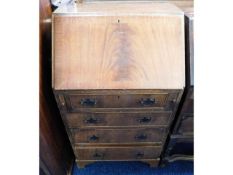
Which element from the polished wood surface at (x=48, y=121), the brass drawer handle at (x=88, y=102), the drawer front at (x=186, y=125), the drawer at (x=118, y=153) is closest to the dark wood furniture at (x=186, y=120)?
the drawer front at (x=186, y=125)

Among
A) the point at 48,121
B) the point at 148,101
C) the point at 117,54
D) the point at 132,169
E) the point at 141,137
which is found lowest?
the point at 132,169

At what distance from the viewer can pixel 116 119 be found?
983 mm

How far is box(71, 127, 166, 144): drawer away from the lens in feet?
3.48

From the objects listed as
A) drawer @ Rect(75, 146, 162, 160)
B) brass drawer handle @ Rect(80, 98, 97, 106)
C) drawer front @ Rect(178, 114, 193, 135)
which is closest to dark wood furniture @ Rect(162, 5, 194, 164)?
drawer front @ Rect(178, 114, 193, 135)

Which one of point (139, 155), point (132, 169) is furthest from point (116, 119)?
point (132, 169)

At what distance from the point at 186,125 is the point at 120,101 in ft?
1.37

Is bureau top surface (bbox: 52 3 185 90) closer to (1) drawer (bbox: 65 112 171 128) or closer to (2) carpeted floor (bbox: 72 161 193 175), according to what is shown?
(1) drawer (bbox: 65 112 171 128)

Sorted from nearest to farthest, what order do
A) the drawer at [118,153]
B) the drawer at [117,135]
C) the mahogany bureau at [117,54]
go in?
the mahogany bureau at [117,54], the drawer at [117,135], the drawer at [118,153]

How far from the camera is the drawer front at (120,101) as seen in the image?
843 mm

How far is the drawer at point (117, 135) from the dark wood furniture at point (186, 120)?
0.32 feet

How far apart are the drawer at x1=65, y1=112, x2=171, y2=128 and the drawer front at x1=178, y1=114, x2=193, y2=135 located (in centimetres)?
10

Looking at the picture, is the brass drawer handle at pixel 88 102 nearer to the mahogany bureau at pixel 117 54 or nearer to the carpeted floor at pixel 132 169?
the mahogany bureau at pixel 117 54

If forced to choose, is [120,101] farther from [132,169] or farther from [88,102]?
[132,169]
